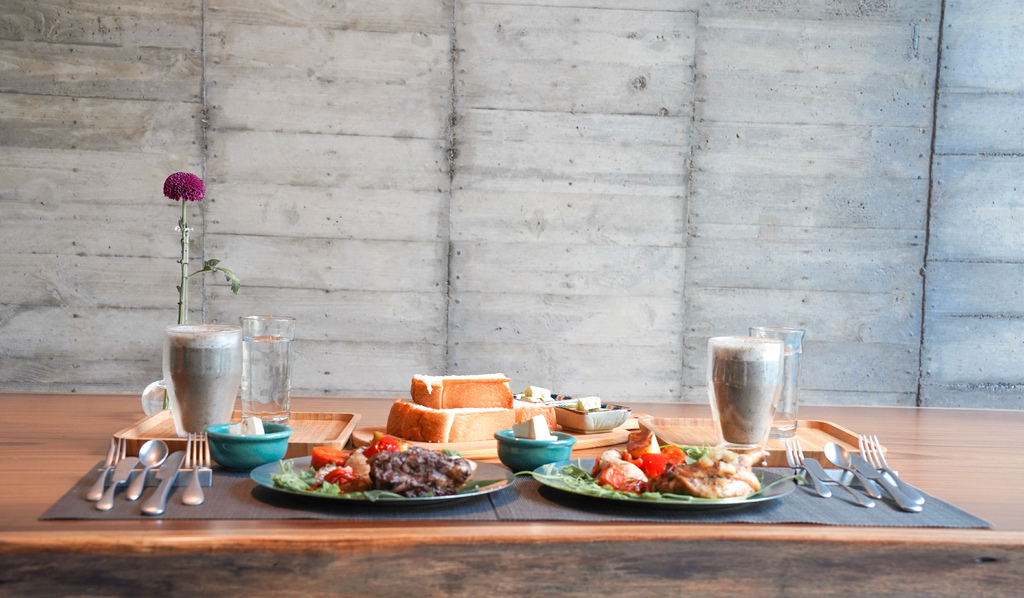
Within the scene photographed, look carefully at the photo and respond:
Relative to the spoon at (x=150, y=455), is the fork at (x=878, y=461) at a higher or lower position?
higher

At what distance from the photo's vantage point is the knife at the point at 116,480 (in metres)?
0.88

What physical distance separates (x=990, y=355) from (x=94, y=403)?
3.09 m

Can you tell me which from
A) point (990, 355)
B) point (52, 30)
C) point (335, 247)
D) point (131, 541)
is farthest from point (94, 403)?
point (990, 355)

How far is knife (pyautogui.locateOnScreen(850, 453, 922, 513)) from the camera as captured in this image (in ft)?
3.11

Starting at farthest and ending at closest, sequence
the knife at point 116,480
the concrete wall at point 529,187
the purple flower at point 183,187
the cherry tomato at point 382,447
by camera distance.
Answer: the concrete wall at point 529,187 → the purple flower at point 183,187 → the cherry tomato at point 382,447 → the knife at point 116,480

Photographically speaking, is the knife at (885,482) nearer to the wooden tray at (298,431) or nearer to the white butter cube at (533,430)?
the white butter cube at (533,430)

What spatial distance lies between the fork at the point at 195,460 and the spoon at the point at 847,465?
2.54 ft

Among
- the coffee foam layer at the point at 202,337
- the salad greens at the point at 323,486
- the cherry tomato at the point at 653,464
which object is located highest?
the coffee foam layer at the point at 202,337

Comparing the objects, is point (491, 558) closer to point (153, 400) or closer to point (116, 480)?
point (116, 480)

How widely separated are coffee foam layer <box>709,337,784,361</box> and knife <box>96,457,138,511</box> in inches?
30.3

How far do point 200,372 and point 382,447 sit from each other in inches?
11.9

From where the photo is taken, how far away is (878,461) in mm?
1174

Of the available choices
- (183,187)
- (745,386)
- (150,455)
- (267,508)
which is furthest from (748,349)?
(183,187)

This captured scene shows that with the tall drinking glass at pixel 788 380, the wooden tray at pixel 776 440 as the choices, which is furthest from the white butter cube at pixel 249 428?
the tall drinking glass at pixel 788 380
